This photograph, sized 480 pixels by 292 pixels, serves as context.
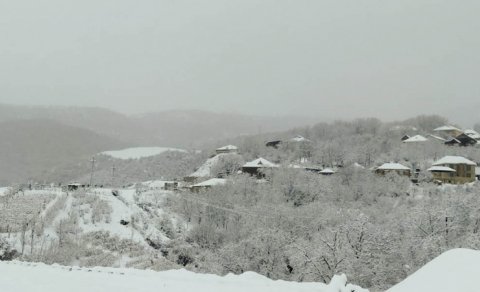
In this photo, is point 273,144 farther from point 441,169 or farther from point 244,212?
point 244,212

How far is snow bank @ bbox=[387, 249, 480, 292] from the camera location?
8133 mm

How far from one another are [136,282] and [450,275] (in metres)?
8.87

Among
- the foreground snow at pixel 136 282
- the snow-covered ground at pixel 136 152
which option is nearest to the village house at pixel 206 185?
the foreground snow at pixel 136 282

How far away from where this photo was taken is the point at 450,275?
8.56m

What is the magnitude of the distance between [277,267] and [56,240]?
796 inches

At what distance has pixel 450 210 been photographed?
37219mm

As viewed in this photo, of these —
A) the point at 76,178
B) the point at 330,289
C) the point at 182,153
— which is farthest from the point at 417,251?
the point at 76,178

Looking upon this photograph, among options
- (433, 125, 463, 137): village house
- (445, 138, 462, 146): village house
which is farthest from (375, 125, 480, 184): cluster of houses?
(433, 125, 463, 137): village house

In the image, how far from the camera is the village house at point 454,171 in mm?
72000

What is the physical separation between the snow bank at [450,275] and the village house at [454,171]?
6828 centimetres

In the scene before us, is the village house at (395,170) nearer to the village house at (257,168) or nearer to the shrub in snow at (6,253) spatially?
the village house at (257,168)

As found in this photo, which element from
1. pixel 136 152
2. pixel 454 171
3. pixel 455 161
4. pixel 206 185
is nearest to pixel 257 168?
pixel 206 185

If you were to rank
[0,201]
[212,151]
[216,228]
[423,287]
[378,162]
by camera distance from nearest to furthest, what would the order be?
[423,287]
[0,201]
[216,228]
[378,162]
[212,151]

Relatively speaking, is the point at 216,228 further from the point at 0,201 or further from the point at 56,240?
the point at 0,201
